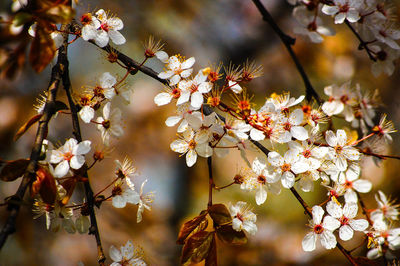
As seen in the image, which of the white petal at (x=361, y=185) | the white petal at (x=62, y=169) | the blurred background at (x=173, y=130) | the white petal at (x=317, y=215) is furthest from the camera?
the blurred background at (x=173, y=130)

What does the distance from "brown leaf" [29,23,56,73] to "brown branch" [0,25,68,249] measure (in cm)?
9

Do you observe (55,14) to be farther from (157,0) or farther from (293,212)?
(293,212)

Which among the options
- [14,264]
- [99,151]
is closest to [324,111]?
[99,151]

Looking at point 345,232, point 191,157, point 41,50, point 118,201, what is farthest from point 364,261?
→ point 41,50

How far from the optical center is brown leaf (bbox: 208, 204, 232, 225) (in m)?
0.74

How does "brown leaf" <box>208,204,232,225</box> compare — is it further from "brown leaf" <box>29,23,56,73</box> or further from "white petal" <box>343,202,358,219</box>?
"brown leaf" <box>29,23,56,73</box>

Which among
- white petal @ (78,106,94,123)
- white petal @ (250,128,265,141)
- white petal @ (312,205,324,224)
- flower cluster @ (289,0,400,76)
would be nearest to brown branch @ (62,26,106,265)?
white petal @ (78,106,94,123)

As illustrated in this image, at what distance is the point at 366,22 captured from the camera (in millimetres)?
1062

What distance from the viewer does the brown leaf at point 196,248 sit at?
2.40 feet

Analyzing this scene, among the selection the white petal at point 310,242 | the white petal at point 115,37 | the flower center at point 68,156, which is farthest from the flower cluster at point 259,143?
the flower center at point 68,156

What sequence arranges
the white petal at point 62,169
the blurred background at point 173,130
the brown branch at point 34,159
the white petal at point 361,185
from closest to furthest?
the brown branch at point 34,159 < the white petal at point 62,169 < the white petal at point 361,185 < the blurred background at point 173,130

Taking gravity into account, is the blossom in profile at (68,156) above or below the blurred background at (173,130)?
above

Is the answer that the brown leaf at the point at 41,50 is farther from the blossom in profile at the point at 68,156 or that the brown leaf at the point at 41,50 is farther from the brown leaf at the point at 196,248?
the brown leaf at the point at 196,248

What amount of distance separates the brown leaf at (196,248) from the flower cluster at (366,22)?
2.28 ft
